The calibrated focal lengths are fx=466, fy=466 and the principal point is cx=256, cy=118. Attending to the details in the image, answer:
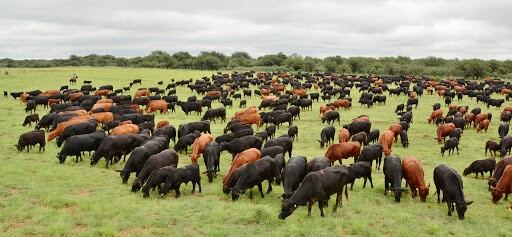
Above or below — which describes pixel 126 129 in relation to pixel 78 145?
above

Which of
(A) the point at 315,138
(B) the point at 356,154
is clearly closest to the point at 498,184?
(B) the point at 356,154

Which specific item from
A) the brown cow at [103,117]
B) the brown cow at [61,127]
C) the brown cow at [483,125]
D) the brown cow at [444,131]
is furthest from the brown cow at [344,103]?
the brown cow at [61,127]

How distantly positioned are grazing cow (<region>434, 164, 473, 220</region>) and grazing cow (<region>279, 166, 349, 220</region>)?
9.86ft

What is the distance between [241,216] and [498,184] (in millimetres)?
8207

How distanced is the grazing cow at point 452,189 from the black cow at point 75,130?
1585 cm

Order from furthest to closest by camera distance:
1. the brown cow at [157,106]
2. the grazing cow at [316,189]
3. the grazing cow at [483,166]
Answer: the brown cow at [157,106], the grazing cow at [483,166], the grazing cow at [316,189]

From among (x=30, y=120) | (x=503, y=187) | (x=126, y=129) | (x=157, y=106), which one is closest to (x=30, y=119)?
(x=30, y=120)

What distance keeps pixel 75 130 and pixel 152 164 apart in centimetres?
855

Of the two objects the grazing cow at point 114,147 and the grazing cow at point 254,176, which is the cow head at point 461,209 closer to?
the grazing cow at point 254,176

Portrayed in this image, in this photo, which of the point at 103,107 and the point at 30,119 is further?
the point at 103,107

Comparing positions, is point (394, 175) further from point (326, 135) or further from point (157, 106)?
point (157, 106)

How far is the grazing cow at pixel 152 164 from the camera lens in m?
14.4

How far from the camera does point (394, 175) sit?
1441cm

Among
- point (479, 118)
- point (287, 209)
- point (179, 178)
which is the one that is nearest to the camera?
point (287, 209)
